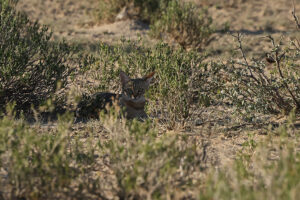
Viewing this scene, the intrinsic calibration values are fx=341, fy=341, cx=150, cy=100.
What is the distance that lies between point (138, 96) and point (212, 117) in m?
1.16

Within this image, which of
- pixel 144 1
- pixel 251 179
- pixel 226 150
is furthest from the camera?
pixel 144 1

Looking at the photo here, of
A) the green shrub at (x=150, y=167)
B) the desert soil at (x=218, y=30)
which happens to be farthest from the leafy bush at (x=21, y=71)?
the green shrub at (x=150, y=167)

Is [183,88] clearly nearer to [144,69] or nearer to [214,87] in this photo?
[214,87]

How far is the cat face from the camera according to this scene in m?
4.84

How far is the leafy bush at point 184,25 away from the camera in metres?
9.79

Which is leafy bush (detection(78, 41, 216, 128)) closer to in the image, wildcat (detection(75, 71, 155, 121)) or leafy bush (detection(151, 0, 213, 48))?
wildcat (detection(75, 71, 155, 121))

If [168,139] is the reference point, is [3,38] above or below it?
above

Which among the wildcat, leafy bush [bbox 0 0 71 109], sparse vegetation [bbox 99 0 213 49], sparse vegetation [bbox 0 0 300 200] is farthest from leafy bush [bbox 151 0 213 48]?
the wildcat

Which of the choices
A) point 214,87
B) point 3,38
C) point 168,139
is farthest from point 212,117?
point 3,38

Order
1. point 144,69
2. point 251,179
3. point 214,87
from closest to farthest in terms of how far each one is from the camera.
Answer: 1. point 251,179
2. point 214,87
3. point 144,69

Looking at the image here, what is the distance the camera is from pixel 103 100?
16.8 ft

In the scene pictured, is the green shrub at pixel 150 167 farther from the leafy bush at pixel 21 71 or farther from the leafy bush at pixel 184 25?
the leafy bush at pixel 184 25

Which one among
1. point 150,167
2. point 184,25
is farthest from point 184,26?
point 150,167

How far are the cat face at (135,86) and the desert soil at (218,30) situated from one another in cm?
86
